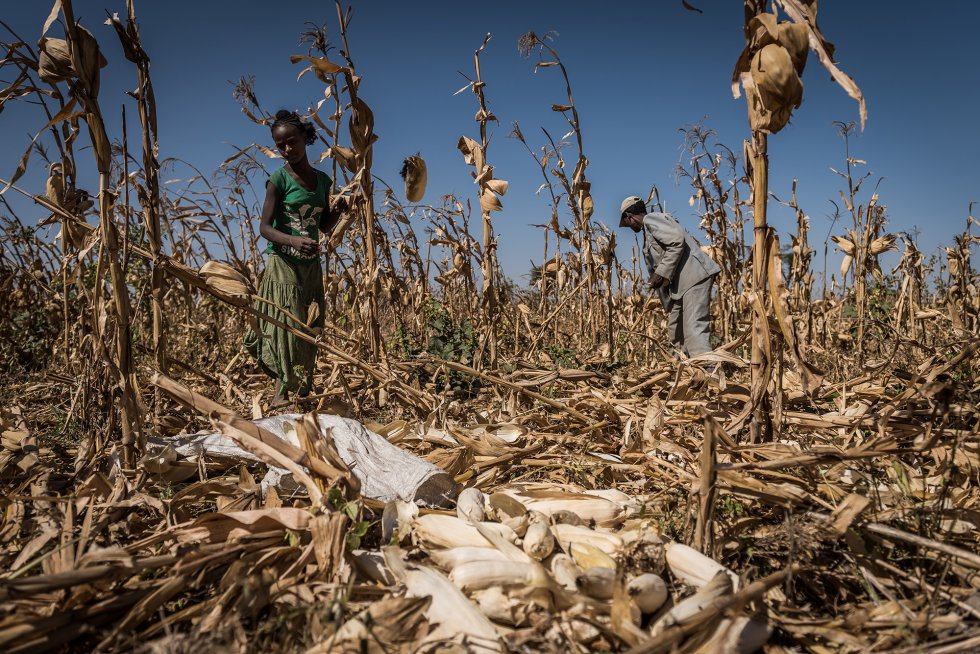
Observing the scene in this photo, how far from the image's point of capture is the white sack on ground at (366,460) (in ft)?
5.90

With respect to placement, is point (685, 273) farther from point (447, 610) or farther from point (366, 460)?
point (447, 610)

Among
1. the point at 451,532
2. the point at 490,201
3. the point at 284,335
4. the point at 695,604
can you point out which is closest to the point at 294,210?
the point at 284,335

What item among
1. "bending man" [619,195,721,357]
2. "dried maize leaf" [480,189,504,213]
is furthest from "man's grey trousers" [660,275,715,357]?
"dried maize leaf" [480,189,504,213]

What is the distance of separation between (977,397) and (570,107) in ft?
11.3

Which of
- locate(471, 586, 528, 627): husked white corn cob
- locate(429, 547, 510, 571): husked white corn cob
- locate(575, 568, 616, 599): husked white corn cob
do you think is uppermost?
locate(429, 547, 510, 571): husked white corn cob

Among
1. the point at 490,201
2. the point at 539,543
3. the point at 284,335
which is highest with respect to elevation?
the point at 490,201

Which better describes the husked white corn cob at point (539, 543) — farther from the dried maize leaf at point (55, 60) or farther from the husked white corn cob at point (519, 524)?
the dried maize leaf at point (55, 60)

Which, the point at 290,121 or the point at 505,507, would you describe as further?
the point at 290,121

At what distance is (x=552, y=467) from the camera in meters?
2.21

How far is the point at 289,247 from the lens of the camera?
3590mm

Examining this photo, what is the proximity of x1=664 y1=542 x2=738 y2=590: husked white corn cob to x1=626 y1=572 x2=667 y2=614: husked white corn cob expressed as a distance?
0.31 feet

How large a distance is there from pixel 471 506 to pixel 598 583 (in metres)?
0.48

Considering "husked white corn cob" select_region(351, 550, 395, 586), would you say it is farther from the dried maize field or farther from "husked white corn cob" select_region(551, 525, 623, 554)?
"husked white corn cob" select_region(551, 525, 623, 554)

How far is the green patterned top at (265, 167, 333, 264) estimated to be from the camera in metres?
3.59
